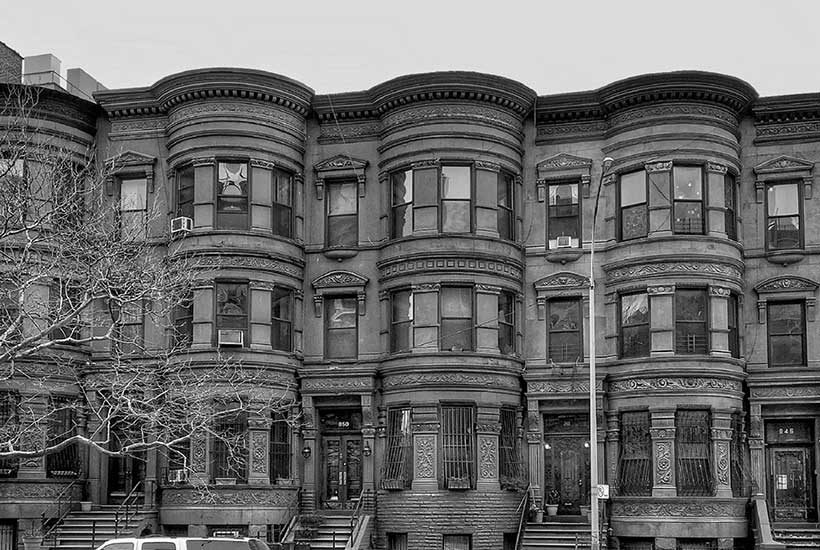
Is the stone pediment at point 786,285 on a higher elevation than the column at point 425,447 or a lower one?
higher

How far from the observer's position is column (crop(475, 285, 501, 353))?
33.9m

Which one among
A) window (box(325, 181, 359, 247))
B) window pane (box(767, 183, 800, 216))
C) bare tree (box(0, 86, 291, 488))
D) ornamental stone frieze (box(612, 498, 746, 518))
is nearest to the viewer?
bare tree (box(0, 86, 291, 488))

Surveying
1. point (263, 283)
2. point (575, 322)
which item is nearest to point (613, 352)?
point (575, 322)

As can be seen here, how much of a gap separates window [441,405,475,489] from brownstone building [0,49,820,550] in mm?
63

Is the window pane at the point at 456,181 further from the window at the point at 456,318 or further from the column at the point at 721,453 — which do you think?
the column at the point at 721,453

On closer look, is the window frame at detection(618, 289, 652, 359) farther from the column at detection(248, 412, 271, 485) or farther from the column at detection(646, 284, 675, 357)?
the column at detection(248, 412, 271, 485)

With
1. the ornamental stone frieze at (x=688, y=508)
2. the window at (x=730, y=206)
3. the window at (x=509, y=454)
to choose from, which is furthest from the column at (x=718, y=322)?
the window at (x=509, y=454)

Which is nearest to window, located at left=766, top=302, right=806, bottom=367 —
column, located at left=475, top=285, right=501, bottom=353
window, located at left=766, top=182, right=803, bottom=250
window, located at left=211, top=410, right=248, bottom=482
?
window, located at left=766, top=182, right=803, bottom=250

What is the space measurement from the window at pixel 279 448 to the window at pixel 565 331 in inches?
319

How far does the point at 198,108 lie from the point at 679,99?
46.0 feet

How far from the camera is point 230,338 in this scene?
111 ft

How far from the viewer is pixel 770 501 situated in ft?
110

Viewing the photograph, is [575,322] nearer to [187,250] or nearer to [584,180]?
[584,180]

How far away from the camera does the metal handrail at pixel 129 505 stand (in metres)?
32.4
